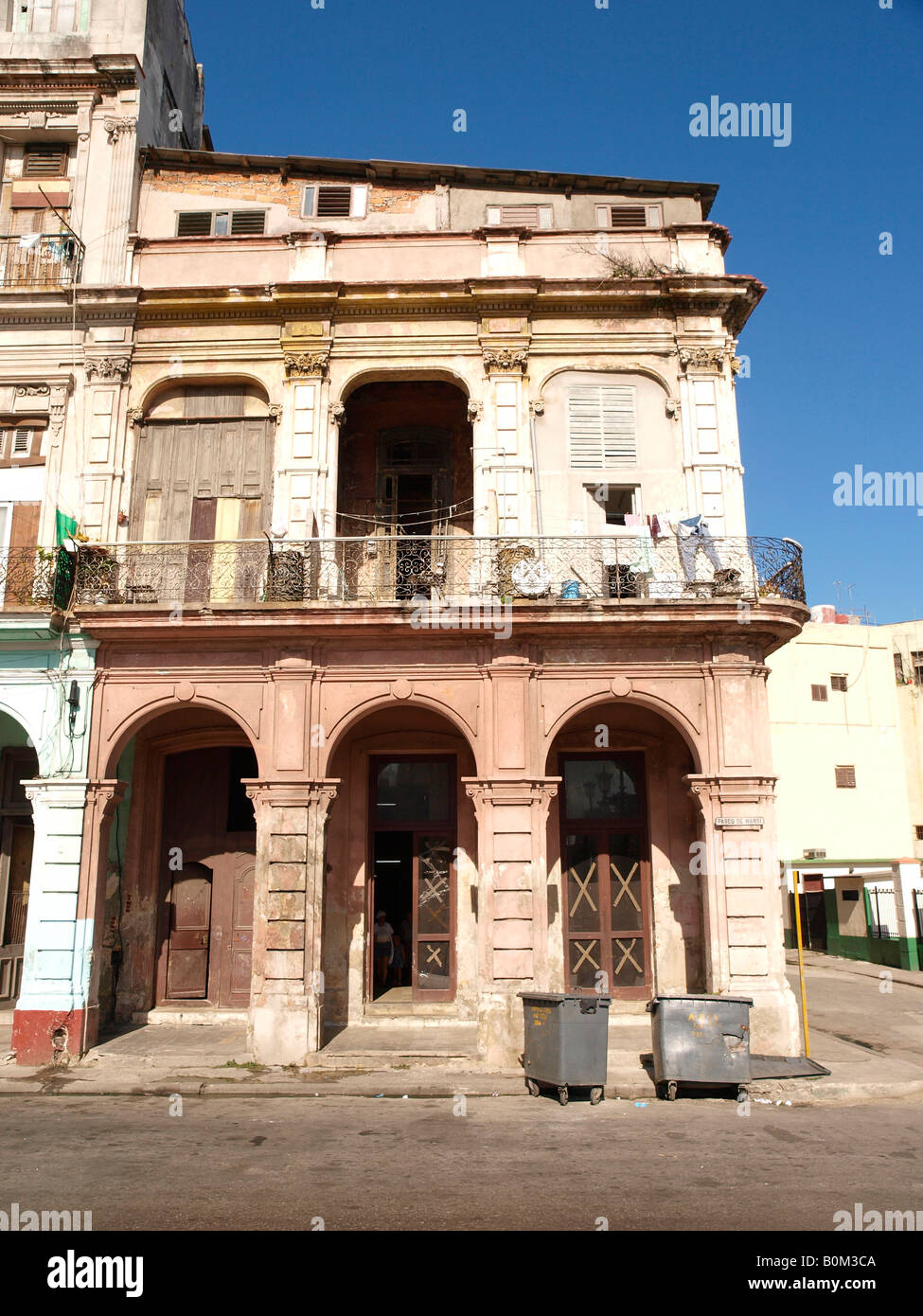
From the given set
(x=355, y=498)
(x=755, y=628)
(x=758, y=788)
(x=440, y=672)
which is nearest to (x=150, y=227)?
(x=355, y=498)

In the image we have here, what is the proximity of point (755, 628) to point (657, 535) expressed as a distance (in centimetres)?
208

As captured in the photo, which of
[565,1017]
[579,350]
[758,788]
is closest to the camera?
[565,1017]

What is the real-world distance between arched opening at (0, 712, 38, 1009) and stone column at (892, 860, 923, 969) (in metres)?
20.1

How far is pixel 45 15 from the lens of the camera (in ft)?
55.3

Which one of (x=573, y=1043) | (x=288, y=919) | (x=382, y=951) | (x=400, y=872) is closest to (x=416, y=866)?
(x=400, y=872)

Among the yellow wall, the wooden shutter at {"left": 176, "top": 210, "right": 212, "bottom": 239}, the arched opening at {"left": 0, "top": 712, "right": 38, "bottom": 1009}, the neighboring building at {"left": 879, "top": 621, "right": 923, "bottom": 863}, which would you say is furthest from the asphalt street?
the neighboring building at {"left": 879, "top": 621, "right": 923, "bottom": 863}

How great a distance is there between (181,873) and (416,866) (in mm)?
3931

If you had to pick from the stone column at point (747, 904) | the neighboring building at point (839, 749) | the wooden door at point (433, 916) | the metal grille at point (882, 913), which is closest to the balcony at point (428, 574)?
the stone column at point (747, 904)

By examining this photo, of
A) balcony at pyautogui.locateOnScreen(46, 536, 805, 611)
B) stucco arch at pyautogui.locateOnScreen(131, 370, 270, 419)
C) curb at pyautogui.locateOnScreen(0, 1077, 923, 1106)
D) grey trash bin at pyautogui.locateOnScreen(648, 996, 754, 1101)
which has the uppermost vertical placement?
stucco arch at pyautogui.locateOnScreen(131, 370, 270, 419)

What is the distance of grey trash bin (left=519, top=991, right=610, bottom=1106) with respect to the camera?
1088 cm

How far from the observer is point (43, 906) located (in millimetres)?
13336

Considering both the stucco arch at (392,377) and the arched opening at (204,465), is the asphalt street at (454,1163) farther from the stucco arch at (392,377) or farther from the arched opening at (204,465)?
the stucco arch at (392,377)

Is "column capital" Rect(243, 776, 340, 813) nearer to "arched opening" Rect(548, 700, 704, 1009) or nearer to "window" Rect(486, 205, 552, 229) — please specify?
"arched opening" Rect(548, 700, 704, 1009)

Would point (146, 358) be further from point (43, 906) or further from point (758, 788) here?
point (758, 788)
